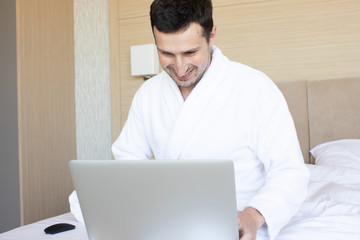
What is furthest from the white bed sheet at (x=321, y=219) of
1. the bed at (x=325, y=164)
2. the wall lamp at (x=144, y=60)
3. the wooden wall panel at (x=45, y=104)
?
the wall lamp at (x=144, y=60)

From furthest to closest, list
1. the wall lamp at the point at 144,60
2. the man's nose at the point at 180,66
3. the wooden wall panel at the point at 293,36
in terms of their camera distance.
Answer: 1. the wall lamp at the point at 144,60
2. the wooden wall panel at the point at 293,36
3. the man's nose at the point at 180,66

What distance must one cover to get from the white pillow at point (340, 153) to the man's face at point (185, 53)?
1.09 m

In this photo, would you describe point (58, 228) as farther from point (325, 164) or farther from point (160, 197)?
point (325, 164)

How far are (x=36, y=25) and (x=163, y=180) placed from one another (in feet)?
8.00

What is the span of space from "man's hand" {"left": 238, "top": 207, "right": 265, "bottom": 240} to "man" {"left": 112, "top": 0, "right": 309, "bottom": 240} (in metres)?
0.15

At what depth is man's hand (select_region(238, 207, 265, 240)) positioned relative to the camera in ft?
2.91

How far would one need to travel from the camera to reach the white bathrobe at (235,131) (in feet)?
3.66

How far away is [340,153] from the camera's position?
2.12m

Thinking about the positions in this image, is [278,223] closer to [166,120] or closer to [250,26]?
[166,120]

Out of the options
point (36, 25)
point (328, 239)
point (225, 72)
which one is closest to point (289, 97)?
point (225, 72)

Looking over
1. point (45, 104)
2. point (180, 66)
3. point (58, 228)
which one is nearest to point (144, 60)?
point (45, 104)

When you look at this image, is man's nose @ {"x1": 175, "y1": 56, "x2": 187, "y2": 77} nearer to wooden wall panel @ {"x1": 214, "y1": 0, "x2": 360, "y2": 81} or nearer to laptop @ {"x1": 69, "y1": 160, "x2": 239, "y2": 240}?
laptop @ {"x1": 69, "y1": 160, "x2": 239, "y2": 240}

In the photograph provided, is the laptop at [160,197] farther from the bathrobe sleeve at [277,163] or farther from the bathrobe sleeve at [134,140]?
the bathrobe sleeve at [134,140]

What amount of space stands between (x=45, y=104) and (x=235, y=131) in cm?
199
